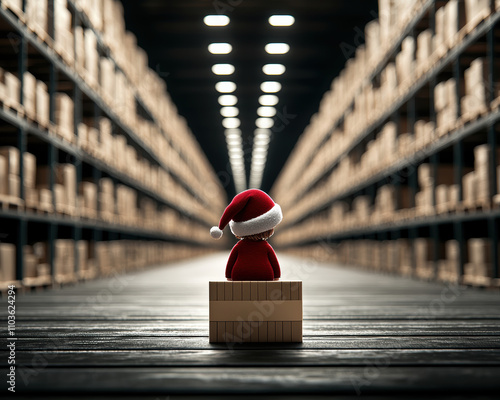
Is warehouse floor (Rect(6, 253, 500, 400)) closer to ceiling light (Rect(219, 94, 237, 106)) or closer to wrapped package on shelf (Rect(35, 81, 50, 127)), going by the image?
wrapped package on shelf (Rect(35, 81, 50, 127))

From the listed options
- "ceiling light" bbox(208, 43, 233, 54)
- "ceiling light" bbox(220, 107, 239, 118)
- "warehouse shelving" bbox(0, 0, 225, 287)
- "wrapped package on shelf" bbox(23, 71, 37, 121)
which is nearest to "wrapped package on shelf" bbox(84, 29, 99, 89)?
"warehouse shelving" bbox(0, 0, 225, 287)

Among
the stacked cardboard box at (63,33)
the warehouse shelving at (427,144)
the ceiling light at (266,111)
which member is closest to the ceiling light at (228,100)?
the ceiling light at (266,111)

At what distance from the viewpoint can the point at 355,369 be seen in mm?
2006

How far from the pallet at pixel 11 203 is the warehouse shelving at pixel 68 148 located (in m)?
0.01

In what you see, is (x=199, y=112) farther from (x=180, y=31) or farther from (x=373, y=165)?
(x=373, y=165)

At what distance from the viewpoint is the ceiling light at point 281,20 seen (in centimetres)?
1203

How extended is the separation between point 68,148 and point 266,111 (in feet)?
47.0

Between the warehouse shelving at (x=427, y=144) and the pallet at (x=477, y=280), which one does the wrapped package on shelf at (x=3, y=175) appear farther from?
the pallet at (x=477, y=280)

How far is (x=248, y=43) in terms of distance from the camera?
1354cm

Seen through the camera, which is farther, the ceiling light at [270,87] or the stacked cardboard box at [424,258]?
the ceiling light at [270,87]

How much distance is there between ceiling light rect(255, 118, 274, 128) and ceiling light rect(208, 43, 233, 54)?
26.2 ft

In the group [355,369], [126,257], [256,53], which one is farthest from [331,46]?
[355,369]

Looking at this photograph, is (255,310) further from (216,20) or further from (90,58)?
(216,20)

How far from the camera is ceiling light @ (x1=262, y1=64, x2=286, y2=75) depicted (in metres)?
15.4
